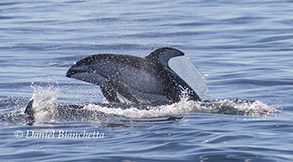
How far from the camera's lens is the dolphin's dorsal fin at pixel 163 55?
11.3 metres

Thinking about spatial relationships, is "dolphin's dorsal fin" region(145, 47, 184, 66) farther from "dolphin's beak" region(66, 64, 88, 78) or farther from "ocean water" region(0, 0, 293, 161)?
"dolphin's beak" region(66, 64, 88, 78)

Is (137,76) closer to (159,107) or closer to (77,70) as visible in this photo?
(159,107)

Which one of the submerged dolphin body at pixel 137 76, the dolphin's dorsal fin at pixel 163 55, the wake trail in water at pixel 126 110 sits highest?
the dolphin's dorsal fin at pixel 163 55

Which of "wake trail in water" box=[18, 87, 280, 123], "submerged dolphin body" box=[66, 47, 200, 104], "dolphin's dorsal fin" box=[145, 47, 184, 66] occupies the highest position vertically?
"dolphin's dorsal fin" box=[145, 47, 184, 66]

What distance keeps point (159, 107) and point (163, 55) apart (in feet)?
2.67

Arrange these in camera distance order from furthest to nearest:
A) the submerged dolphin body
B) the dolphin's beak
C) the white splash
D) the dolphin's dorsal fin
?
the dolphin's dorsal fin < the submerged dolphin body < the dolphin's beak < the white splash

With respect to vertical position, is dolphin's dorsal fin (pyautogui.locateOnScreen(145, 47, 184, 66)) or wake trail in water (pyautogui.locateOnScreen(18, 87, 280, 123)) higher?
dolphin's dorsal fin (pyautogui.locateOnScreen(145, 47, 184, 66))

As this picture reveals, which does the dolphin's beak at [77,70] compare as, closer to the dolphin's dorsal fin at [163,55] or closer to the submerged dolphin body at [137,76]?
the submerged dolphin body at [137,76]

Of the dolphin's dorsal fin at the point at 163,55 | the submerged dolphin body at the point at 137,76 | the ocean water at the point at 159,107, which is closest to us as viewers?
the ocean water at the point at 159,107

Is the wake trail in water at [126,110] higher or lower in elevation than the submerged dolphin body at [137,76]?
lower

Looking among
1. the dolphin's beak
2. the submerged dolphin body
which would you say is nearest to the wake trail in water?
the submerged dolphin body

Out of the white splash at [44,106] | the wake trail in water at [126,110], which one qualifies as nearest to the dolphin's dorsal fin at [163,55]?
the wake trail in water at [126,110]

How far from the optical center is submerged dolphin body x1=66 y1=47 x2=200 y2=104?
442 inches

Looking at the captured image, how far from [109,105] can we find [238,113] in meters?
2.01
